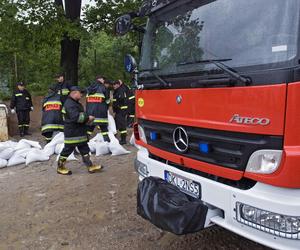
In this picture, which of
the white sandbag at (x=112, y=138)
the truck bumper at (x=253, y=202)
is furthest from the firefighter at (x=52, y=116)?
the truck bumper at (x=253, y=202)

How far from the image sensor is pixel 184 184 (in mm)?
3678

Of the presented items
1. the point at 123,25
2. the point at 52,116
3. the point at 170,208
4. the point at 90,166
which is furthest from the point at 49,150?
the point at 170,208

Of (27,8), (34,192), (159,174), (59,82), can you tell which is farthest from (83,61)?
(159,174)

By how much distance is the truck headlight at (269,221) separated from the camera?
8.92 feet

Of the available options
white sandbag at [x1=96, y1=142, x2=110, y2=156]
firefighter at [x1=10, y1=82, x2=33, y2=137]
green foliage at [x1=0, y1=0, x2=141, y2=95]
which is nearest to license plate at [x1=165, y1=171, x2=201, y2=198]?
white sandbag at [x1=96, y1=142, x2=110, y2=156]

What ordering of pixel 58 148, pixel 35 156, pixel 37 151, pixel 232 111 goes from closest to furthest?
pixel 232 111
pixel 35 156
pixel 37 151
pixel 58 148

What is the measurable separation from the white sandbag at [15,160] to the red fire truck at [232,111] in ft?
15.1

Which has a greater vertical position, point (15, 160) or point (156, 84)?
point (156, 84)

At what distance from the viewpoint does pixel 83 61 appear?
81.5ft

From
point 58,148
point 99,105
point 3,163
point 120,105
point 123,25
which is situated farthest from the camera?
point 120,105

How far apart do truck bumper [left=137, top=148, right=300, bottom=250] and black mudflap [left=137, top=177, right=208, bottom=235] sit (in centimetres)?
12

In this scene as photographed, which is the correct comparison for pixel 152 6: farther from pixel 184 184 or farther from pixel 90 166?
pixel 90 166

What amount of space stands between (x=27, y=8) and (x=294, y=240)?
11.5m

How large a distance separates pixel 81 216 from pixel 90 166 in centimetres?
210
